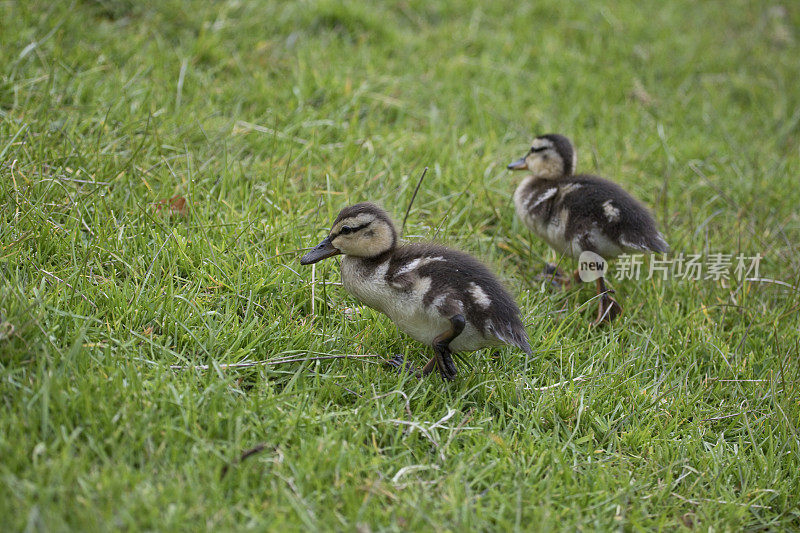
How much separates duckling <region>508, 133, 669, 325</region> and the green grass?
10.0 inches

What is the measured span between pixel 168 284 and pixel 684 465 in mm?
2406

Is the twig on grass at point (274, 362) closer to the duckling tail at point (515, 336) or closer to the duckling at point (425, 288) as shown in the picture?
the duckling at point (425, 288)

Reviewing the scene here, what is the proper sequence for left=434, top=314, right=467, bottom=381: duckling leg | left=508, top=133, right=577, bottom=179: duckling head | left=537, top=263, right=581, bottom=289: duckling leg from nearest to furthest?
left=434, top=314, right=467, bottom=381: duckling leg → left=537, top=263, right=581, bottom=289: duckling leg → left=508, top=133, right=577, bottom=179: duckling head

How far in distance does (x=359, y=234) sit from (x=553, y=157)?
1.68 meters

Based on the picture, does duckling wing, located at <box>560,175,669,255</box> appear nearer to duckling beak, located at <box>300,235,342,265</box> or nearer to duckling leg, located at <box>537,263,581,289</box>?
duckling leg, located at <box>537,263,581,289</box>

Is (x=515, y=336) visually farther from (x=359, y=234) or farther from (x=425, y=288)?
(x=359, y=234)

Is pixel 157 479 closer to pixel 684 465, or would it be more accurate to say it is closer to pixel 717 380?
pixel 684 465

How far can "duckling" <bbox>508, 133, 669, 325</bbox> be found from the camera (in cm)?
404

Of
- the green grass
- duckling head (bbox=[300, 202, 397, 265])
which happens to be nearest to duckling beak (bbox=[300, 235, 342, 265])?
duckling head (bbox=[300, 202, 397, 265])

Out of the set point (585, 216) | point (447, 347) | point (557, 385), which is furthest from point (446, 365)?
point (585, 216)

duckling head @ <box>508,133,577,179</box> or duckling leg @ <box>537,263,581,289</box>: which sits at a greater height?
duckling head @ <box>508,133,577,179</box>

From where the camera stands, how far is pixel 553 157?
4.52m

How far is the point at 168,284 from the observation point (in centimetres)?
340

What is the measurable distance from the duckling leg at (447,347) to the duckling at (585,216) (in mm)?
1090
